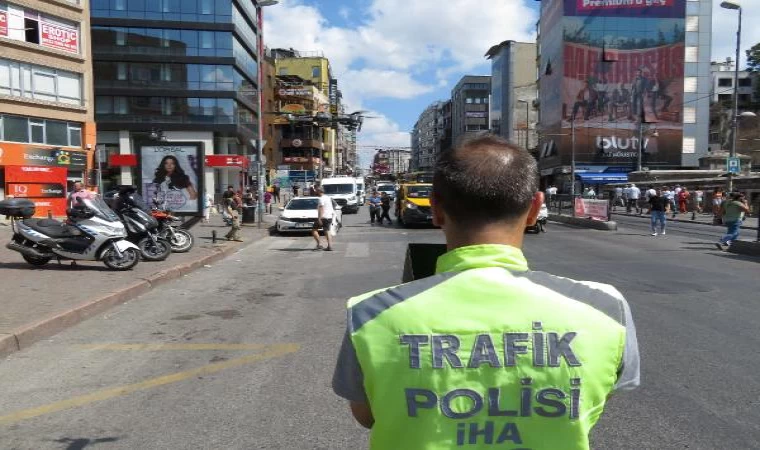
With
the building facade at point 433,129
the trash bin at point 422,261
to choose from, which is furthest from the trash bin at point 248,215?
the building facade at point 433,129

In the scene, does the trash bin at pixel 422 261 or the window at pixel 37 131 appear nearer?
the trash bin at pixel 422 261

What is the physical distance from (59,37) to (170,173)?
20.6 meters

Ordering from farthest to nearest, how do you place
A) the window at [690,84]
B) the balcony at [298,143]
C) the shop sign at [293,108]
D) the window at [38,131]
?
the balcony at [298,143]
the shop sign at [293,108]
the window at [690,84]
the window at [38,131]

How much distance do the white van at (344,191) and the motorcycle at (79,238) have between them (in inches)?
1035

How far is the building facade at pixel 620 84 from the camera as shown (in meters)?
62.6

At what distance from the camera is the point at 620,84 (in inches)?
2486

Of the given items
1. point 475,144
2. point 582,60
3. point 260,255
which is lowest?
point 260,255

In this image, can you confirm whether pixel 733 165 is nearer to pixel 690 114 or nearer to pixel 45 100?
pixel 45 100

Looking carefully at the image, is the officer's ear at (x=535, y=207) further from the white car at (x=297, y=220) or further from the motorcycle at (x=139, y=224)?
the white car at (x=297, y=220)

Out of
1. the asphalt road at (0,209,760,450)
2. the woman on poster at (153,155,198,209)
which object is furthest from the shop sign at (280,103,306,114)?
the asphalt road at (0,209,760,450)

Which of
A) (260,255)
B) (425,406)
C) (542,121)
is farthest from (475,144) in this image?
(542,121)

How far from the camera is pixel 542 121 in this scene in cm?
7156

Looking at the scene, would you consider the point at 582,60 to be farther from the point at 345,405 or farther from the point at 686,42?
the point at 345,405

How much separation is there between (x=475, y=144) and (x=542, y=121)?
7348 centimetres
